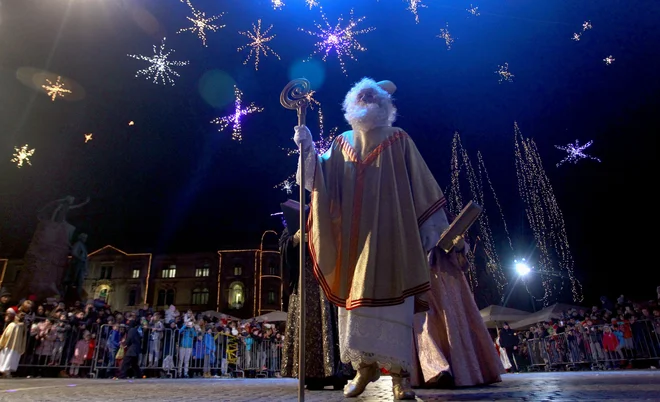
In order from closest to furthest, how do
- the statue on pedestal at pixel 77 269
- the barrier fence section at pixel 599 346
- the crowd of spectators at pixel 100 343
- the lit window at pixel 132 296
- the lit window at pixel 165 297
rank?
the crowd of spectators at pixel 100 343 < the barrier fence section at pixel 599 346 < the statue on pedestal at pixel 77 269 < the lit window at pixel 132 296 < the lit window at pixel 165 297

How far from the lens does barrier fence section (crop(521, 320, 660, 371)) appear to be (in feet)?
37.0

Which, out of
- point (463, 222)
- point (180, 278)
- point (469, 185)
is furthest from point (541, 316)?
point (180, 278)

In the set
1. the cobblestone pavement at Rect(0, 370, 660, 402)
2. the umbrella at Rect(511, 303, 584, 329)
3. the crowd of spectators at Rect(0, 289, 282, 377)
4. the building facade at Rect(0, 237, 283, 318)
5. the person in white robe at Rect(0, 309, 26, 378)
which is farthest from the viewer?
the building facade at Rect(0, 237, 283, 318)

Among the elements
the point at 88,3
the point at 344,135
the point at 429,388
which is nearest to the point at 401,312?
the point at 344,135

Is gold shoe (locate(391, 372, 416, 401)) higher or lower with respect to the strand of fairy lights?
lower

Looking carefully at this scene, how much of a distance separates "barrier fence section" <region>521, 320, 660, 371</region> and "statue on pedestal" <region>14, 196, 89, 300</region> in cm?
2363

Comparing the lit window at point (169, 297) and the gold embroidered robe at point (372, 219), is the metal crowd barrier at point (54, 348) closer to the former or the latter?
the gold embroidered robe at point (372, 219)

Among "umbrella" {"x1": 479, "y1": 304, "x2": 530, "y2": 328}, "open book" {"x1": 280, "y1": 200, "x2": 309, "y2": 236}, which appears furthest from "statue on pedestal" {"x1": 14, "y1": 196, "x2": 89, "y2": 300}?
"open book" {"x1": 280, "y1": 200, "x2": 309, "y2": 236}

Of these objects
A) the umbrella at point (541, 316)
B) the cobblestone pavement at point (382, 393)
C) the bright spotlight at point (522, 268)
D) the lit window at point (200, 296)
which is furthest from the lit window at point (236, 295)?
the cobblestone pavement at point (382, 393)

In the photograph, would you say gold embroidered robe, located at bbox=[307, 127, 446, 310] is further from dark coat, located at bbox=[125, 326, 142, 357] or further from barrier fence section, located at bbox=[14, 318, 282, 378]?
barrier fence section, located at bbox=[14, 318, 282, 378]

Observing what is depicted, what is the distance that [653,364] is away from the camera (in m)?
11.2

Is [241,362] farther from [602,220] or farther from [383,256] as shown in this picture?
[602,220]

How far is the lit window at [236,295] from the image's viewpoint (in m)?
53.0

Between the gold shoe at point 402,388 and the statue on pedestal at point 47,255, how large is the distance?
2420 centimetres
